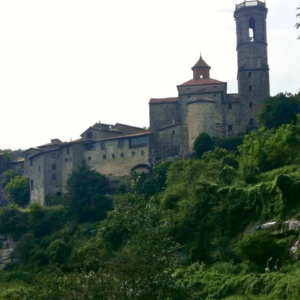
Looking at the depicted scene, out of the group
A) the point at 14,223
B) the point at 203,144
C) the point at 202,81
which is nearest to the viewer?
the point at 203,144

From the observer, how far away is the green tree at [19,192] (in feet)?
232

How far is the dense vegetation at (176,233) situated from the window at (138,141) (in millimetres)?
5850

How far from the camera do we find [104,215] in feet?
188

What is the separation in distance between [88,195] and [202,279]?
2847 cm

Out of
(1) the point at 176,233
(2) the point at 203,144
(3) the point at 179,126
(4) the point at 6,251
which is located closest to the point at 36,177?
(4) the point at 6,251

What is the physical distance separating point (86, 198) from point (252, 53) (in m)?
25.5

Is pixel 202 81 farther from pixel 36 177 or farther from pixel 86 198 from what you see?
pixel 36 177

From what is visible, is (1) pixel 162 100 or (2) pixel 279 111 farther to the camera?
(1) pixel 162 100

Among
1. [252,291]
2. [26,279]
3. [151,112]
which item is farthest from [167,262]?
[151,112]

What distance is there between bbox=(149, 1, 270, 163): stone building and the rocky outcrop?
1728cm

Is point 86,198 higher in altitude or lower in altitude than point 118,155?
lower

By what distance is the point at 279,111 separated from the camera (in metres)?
54.9

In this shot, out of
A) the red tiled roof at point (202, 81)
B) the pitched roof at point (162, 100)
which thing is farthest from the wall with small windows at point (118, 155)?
the red tiled roof at point (202, 81)

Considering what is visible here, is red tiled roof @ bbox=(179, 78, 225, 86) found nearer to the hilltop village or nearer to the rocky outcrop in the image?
the hilltop village
